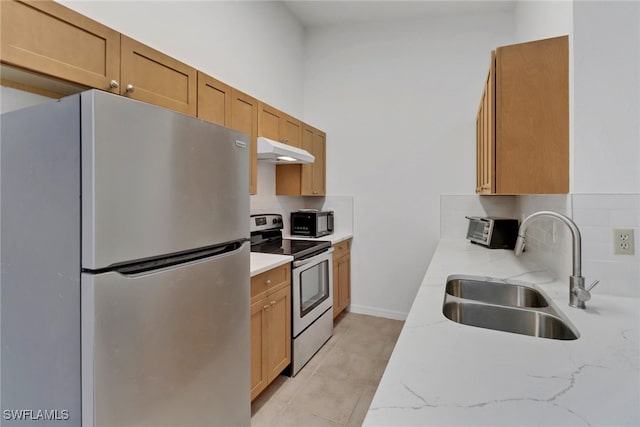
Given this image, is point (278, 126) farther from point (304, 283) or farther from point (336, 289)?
point (336, 289)

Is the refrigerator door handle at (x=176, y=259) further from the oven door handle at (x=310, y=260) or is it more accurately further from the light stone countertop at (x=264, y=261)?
the oven door handle at (x=310, y=260)

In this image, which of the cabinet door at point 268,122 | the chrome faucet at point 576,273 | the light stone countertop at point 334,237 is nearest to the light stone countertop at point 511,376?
the chrome faucet at point 576,273

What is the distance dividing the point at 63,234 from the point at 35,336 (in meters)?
0.38

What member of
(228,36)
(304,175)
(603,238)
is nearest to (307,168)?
(304,175)

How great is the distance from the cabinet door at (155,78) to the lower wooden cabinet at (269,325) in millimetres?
1040

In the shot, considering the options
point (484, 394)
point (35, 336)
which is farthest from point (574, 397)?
point (35, 336)

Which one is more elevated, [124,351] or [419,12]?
[419,12]

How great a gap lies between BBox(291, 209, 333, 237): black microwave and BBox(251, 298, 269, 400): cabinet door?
4.25ft

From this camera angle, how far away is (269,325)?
2031mm

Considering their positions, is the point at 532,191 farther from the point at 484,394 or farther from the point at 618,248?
the point at 484,394

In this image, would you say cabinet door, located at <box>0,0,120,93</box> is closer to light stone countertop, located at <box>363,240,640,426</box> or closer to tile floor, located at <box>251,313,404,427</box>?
light stone countertop, located at <box>363,240,640,426</box>

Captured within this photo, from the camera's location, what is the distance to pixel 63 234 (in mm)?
980

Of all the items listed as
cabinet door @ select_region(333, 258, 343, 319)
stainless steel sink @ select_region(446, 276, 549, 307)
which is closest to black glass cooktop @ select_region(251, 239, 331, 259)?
cabinet door @ select_region(333, 258, 343, 319)

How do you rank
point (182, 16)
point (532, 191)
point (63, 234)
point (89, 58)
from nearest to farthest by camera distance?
point (63, 234), point (89, 58), point (532, 191), point (182, 16)
